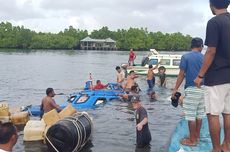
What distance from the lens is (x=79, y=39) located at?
7416 inches

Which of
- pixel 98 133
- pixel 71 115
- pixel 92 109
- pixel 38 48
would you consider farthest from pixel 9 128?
pixel 38 48

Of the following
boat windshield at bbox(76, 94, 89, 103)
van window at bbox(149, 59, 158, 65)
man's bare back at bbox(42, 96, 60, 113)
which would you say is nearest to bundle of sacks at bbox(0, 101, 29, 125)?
man's bare back at bbox(42, 96, 60, 113)

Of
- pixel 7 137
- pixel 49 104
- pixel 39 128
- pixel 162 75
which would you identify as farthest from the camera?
pixel 162 75

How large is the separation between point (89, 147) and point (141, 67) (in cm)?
2389

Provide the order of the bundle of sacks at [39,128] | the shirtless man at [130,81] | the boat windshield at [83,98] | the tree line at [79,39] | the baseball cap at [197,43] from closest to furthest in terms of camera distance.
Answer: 1. the baseball cap at [197,43]
2. the bundle of sacks at [39,128]
3. the boat windshield at [83,98]
4. the shirtless man at [130,81]
5. the tree line at [79,39]

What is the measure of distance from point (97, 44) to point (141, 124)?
16014 cm

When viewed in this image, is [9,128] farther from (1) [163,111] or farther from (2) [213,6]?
(1) [163,111]

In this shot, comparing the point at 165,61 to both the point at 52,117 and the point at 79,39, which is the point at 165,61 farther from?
the point at 79,39

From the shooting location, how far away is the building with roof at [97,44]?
557ft

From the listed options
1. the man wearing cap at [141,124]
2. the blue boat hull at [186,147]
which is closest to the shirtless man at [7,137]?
the blue boat hull at [186,147]

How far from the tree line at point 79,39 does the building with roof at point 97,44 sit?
4408 mm

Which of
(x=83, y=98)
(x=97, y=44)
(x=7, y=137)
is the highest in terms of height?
(x=7, y=137)

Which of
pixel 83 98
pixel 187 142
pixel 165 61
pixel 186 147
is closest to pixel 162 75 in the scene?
pixel 165 61

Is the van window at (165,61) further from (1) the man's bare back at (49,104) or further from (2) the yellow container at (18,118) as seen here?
(1) the man's bare back at (49,104)
